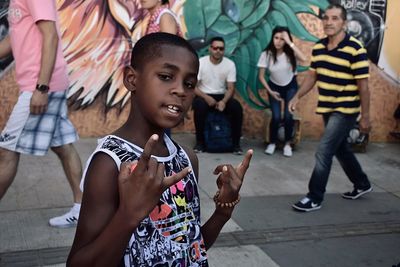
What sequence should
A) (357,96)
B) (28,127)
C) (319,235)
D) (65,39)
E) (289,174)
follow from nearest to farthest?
(28,127)
(319,235)
(357,96)
(289,174)
(65,39)

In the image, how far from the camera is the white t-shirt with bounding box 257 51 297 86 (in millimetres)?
6832

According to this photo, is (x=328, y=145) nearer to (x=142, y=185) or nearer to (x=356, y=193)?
(x=356, y=193)

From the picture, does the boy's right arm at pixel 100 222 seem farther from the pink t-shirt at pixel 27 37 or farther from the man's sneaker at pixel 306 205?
the man's sneaker at pixel 306 205

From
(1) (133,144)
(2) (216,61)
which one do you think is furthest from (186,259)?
(2) (216,61)

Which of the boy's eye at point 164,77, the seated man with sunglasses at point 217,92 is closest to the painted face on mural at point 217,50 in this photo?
the seated man with sunglasses at point 217,92

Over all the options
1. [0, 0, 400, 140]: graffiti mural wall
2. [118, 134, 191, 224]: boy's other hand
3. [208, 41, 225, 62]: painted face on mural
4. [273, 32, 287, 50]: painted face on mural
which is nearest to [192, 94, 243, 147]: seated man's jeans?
[208, 41, 225, 62]: painted face on mural

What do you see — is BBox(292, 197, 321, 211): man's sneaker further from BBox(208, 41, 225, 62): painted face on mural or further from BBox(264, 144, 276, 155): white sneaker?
BBox(208, 41, 225, 62): painted face on mural

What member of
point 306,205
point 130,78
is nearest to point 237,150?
point 306,205

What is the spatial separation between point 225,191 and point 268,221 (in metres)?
2.73

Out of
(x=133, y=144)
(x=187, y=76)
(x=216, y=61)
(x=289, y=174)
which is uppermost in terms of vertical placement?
(x=187, y=76)

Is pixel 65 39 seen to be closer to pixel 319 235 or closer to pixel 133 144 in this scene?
pixel 319 235

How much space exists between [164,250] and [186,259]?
0.09 metres

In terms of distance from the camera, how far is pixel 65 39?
6.46 metres

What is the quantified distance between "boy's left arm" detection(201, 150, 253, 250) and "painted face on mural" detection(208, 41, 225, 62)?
4938mm
